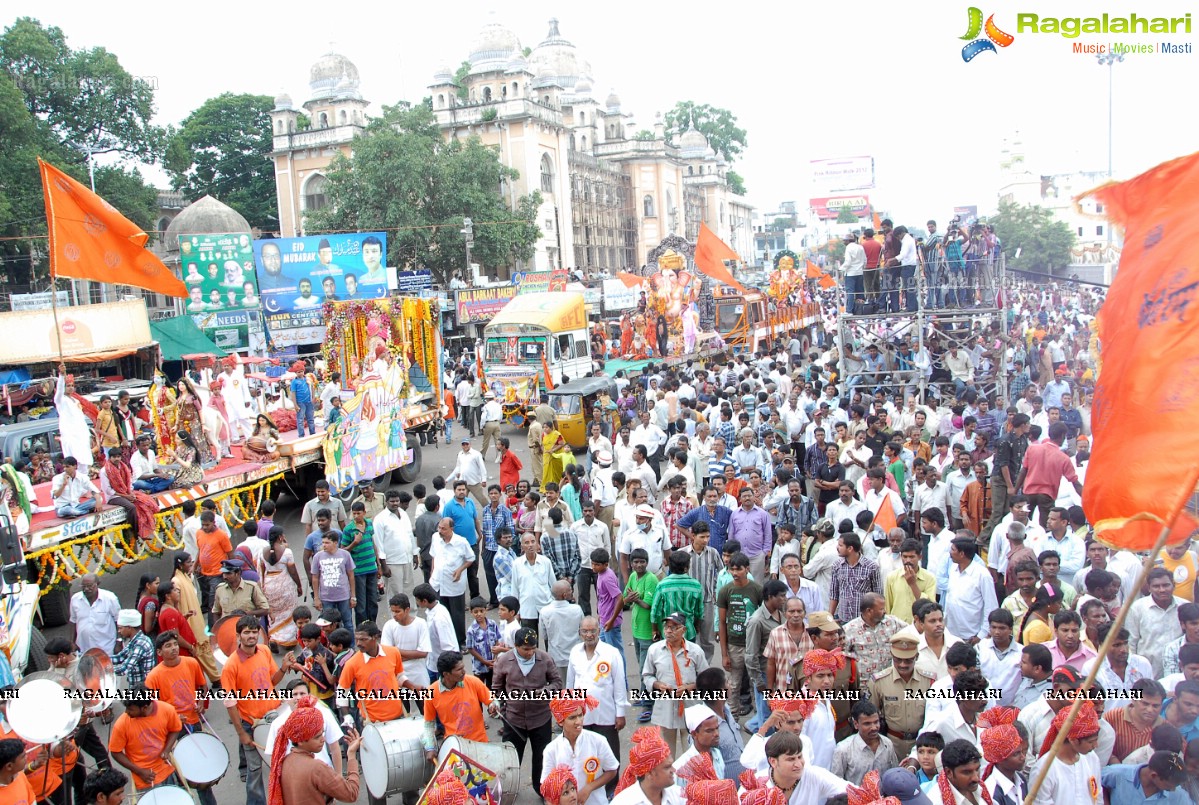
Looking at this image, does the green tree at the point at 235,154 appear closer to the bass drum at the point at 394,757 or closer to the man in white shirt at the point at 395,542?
the man in white shirt at the point at 395,542

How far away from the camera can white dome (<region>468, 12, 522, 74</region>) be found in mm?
55050

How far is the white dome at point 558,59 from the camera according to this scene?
70.2 m

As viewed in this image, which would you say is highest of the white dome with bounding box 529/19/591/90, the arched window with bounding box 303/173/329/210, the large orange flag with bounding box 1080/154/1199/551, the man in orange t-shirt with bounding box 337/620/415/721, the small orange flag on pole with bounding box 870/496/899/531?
the white dome with bounding box 529/19/591/90

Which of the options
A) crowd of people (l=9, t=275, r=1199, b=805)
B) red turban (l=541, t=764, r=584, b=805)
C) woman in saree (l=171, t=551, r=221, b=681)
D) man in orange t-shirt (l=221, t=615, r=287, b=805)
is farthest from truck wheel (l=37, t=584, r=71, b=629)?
red turban (l=541, t=764, r=584, b=805)

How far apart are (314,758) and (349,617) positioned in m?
3.74

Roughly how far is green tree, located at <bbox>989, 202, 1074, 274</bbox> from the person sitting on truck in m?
41.1

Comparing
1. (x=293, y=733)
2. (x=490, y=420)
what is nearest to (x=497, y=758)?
(x=293, y=733)

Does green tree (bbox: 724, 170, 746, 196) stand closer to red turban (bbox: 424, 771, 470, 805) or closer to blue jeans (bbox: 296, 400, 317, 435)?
blue jeans (bbox: 296, 400, 317, 435)

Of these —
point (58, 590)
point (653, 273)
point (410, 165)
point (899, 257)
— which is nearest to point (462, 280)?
point (410, 165)

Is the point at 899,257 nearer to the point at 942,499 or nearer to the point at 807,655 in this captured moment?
the point at 942,499

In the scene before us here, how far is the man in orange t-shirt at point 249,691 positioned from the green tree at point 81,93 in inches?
1459

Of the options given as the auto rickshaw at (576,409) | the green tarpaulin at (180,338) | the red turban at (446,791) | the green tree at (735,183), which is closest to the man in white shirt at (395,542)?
the red turban at (446,791)

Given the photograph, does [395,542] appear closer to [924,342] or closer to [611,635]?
[611,635]

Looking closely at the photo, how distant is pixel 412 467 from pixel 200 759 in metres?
10.5
